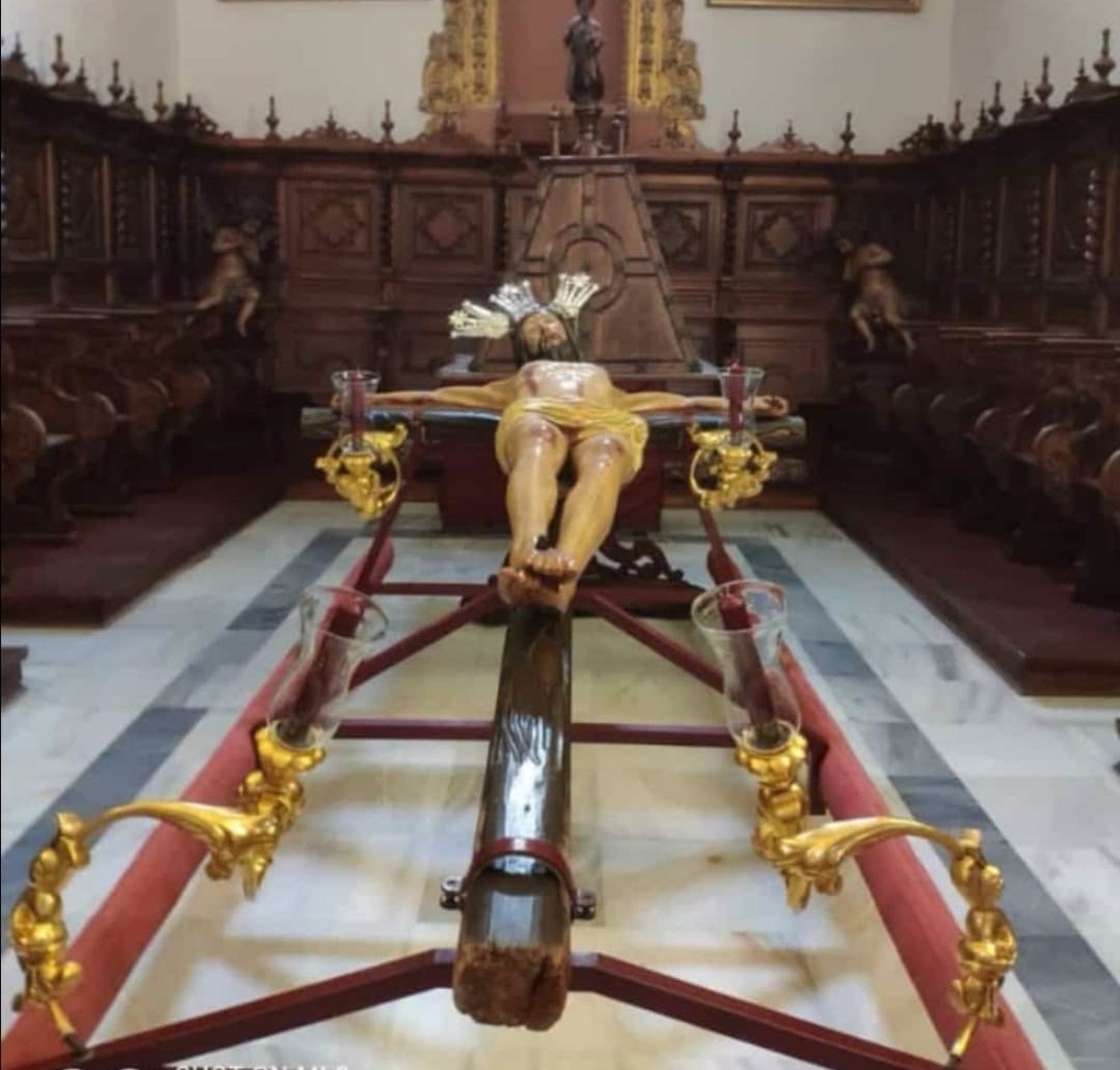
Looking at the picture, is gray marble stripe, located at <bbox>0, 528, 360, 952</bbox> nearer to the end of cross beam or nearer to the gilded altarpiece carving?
the end of cross beam

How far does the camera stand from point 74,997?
1.01 meters

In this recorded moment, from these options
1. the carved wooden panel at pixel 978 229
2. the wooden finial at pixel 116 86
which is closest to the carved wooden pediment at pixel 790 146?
the carved wooden panel at pixel 978 229

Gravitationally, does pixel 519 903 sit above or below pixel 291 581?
above

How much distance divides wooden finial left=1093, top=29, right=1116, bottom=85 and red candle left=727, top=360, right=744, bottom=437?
2.03 feet

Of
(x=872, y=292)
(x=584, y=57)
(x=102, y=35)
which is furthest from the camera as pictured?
(x=872, y=292)

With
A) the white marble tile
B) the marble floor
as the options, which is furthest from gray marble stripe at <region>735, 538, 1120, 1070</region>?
the white marble tile

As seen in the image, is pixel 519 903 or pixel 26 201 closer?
pixel 519 903

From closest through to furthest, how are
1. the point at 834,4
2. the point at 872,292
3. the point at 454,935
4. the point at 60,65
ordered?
1. the point at 60,65
2. the point at 454,935
3. the point at 834,4
4. the point at 872,292

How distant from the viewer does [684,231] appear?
5.35m

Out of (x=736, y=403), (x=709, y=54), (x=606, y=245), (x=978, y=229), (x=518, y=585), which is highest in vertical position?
(x=709, y=54)

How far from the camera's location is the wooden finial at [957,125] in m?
4.70

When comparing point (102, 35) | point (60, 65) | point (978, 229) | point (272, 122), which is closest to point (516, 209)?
point (272, 122)

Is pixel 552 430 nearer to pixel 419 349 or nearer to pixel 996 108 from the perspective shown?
pixel 996 108

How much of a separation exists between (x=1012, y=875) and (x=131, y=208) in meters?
3.00
